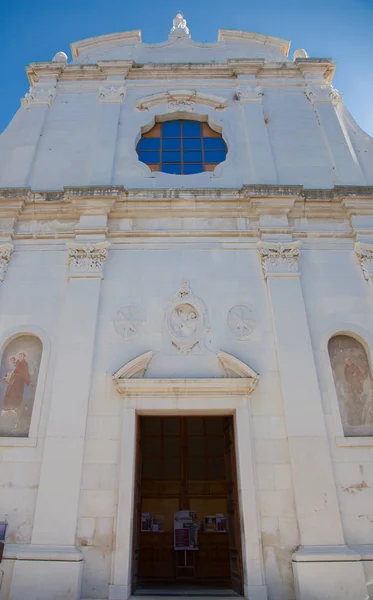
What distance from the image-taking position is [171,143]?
→ 443 inches

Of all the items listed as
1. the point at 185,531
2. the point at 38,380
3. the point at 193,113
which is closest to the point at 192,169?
the point at 193,113

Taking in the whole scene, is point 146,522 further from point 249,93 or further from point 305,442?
point 249,93

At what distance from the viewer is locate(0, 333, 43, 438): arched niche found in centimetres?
734

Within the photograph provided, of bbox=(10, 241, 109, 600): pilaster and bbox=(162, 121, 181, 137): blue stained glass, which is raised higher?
bbox=(162, 121, 181, 137): blue stained glass

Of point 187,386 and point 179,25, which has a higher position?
point 179,25

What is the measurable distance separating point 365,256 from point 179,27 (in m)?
11.3

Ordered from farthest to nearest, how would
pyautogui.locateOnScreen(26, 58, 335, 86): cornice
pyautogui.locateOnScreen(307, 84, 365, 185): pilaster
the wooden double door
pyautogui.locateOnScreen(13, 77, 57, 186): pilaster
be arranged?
pyautogui.locateOnScreen(26, 58, 335, 86): cornice < the wooden double door < pyautogui.locateOnScreen(13, 77, 57, 186): pilaster < pyautogui.locateOnScreen(307, 84, 365, 185): pilaster

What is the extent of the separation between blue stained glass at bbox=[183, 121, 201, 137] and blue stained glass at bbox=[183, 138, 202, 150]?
209mm

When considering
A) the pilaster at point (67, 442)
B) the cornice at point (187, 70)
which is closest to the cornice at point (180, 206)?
the pilaster at point (67, 442)

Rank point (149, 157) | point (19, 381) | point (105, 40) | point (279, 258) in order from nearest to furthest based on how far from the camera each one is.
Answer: point (19, 381) < point (279, 258) < point (149, 157) < point (105, 40)

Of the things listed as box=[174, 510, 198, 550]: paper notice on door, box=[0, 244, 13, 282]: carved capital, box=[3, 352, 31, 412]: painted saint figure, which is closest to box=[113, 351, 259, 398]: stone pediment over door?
box=[3, 352, 31, 412]: painted saint figure

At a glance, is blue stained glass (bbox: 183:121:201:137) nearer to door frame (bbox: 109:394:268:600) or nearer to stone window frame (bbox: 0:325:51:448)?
stone window frame (bbox: 0:325:51:448)

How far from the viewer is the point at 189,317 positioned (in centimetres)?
812

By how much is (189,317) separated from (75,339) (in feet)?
7.31
